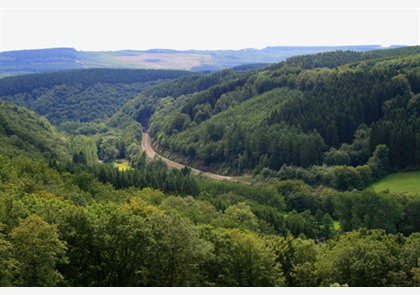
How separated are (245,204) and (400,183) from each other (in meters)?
52.7

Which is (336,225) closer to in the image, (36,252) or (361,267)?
(361,267)

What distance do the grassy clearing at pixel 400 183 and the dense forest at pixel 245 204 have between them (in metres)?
3.13

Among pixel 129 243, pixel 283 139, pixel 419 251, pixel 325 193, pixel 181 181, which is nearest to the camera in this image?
pixel 129 243

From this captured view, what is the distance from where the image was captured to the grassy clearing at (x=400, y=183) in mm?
124619

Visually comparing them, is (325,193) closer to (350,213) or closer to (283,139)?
(350,213)

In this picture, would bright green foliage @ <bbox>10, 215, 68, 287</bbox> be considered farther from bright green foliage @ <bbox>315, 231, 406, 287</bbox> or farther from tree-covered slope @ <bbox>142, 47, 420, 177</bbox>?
tree-covered slope @ <bbox>142, 47, 420, 177</bbox>

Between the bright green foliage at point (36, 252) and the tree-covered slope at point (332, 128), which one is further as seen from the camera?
the tree-covered slope at point (332, 128)

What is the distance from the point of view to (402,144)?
468 ft

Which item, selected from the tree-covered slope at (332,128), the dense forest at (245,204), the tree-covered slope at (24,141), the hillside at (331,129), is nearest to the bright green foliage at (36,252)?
the dense forest at (245,204)

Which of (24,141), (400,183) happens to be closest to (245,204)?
(400,183)

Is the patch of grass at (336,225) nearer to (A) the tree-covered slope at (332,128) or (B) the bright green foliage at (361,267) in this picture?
(A) the tree-covered slope at (332,128)

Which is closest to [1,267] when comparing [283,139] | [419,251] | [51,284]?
[51,284]

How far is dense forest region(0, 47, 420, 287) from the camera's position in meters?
42.2

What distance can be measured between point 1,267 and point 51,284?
3509 millimetres
